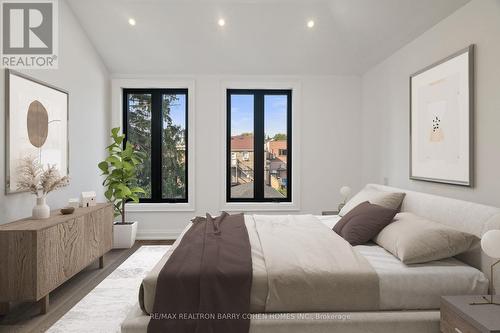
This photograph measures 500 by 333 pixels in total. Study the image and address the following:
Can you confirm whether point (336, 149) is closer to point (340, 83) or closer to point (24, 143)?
point (340, 83)

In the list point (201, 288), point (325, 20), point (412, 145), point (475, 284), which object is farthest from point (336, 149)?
point (201, 288)

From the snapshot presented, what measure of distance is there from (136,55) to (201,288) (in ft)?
12.4

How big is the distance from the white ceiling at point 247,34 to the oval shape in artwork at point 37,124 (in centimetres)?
150

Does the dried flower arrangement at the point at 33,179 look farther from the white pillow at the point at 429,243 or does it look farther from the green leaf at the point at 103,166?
the white pillow at the point at 429,243

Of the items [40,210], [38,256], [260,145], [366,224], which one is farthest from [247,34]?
[38,256]

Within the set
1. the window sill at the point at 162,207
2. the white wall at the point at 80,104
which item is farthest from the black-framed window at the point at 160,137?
the white wall at the point at 80,104

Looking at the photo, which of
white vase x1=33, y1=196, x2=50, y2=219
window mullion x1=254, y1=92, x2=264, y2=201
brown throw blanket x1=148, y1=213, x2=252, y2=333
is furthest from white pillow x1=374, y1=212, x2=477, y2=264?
window mullion x1=254, y1=92, x2=264, y2=201

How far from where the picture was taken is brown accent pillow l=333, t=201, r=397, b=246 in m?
2.45

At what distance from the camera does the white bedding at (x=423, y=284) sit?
1808 mm

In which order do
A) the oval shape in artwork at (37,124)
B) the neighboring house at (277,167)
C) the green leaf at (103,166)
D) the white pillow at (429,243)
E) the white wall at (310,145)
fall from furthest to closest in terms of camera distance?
the neighboring house at (277,167), the white wall at (310,145), the green leaf at (103,166), the oval shape in artwork at (37,124), the white pillow at (429,243)

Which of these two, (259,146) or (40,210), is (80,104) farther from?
(259,146)

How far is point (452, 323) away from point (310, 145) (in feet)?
11.2

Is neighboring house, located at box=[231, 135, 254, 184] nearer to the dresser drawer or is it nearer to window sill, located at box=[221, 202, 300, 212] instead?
window sill, located at box=[221, 202, 300, 212]

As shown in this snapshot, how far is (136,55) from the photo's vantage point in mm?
4434
